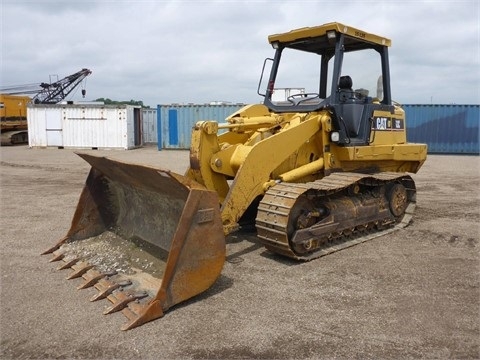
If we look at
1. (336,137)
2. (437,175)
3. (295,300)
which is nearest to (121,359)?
(295,300)

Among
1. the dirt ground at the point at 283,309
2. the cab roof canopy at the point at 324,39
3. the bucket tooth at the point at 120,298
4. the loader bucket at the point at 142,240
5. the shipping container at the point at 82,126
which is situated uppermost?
the cab roof canopy at the point at 324,39

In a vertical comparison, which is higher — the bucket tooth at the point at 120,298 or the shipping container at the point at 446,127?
the shipping container at the point at 446,127

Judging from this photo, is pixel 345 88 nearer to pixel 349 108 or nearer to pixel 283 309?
pixel 349 108

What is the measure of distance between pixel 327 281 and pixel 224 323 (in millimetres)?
1438

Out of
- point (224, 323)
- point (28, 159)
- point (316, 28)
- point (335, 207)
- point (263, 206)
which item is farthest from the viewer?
point (28, 159)

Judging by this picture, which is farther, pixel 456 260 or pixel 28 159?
pixel 28 159

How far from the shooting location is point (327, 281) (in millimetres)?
4586

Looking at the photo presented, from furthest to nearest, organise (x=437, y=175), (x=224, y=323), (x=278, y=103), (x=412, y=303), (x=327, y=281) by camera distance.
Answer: (x=437, y=175) < (x=278, y=103) < (x=327, y=281) < (x=412, y=303) < (x=224, y=323)

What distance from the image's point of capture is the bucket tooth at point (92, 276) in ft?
14.3

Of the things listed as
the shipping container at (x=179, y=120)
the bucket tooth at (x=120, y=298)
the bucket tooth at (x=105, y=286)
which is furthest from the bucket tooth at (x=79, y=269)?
the shipping container at (x=179, y=120)

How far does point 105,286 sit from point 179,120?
19574 millimetres

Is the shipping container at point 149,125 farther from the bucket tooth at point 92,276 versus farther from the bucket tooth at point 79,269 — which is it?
the bucket tooth at point 92,276

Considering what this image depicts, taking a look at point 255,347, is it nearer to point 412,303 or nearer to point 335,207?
point 412,303

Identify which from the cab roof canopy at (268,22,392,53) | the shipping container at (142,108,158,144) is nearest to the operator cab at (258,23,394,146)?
the cab roof canopy at (268,22,392,53)
